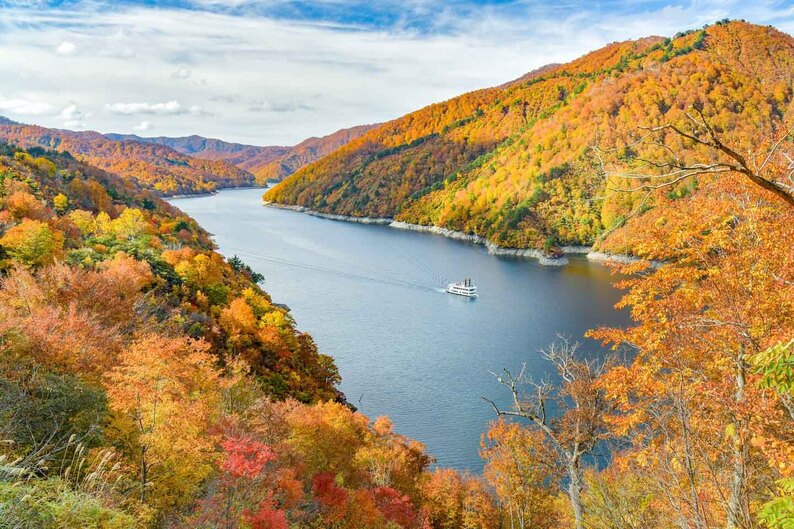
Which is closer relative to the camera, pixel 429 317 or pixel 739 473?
pixel 739 473

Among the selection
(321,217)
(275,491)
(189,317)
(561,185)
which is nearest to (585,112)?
(561,185)

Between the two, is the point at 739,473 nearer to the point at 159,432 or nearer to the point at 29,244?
the point at 159,432

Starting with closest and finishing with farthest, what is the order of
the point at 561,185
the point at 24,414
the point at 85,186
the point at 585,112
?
the point at 24,414, the point at 85,186, the point at 561,185, the point at 585,112

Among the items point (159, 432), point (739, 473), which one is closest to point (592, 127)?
point (159, 432)

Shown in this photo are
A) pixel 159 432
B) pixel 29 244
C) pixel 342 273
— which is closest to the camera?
pixel 159 432

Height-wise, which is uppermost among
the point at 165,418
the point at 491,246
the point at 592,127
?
the point at 592,127

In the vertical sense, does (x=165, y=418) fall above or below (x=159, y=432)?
above

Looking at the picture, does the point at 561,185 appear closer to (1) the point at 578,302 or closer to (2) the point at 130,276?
(1) the point at 578,302
